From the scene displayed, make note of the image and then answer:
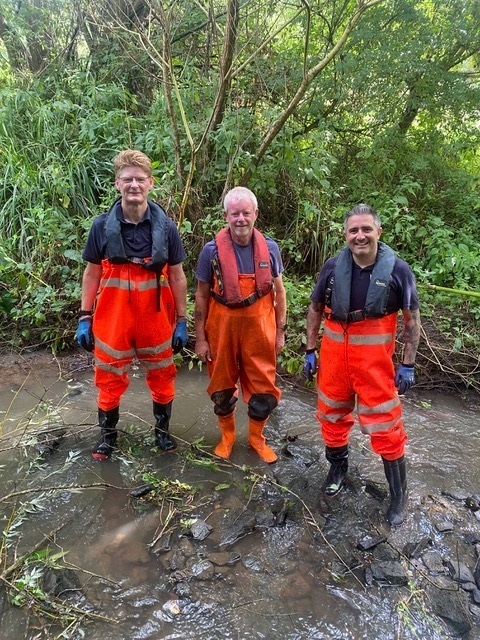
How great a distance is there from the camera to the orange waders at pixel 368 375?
2424mm

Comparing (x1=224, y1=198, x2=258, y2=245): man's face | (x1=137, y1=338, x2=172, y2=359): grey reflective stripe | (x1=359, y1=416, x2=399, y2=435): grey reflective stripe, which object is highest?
(x1=224, y1=198, x2=258, y2=245): man's face

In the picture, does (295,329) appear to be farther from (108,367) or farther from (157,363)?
(108,367)

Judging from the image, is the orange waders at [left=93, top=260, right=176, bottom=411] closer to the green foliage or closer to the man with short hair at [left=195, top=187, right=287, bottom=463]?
the man with short hair at [left=195, top=187, right=287, bottom=463]

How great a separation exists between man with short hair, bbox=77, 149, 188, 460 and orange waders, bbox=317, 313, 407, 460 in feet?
3.43

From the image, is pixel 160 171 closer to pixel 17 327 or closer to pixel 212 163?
pixel 212 163

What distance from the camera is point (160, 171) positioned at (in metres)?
5.12

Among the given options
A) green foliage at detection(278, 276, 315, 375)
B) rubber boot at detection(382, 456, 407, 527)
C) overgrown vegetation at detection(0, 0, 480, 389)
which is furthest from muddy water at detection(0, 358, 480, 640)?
overgrown vegetation at detection(0, 0, 480, 389)

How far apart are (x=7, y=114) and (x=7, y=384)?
12.9 feet

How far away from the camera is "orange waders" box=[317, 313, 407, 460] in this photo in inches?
95.4

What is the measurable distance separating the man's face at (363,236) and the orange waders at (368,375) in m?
0.37

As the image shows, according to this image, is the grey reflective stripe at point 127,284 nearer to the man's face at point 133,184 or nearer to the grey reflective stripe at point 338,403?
the man's face at point 133,184

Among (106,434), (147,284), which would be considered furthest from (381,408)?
(106,434)

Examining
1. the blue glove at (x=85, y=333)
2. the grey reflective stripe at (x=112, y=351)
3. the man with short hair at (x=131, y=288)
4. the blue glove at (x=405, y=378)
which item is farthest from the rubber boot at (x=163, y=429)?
the blue glove at (x=405, y=378)

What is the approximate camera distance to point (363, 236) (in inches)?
92.7
